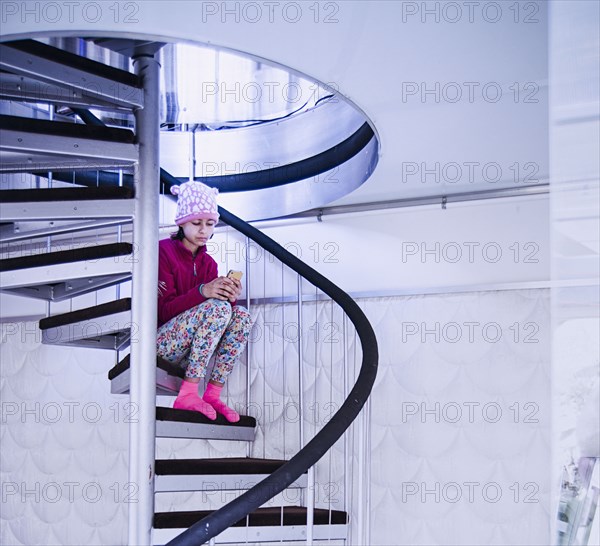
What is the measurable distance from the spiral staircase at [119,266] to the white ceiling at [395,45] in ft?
1.41

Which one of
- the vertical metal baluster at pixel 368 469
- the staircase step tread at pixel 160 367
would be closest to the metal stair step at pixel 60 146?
the staircase step tread at pixel 160 367

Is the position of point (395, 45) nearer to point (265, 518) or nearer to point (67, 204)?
point (67, 204)

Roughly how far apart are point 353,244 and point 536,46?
1.73 metres

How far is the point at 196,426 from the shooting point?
3.22 metres

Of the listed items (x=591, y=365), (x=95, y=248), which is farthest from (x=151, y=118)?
(x=591, y=365)

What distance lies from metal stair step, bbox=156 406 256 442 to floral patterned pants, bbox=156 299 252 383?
18 cm

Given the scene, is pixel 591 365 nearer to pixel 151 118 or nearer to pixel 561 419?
pixel 561 419

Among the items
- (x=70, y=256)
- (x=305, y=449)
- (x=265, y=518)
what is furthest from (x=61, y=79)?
(x=265, y=518)

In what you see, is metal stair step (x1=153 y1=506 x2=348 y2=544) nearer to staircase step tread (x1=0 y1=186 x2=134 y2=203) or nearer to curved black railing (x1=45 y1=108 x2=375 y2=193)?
staircase step tread (x1=0 y1=186 x2=134 y2=203)

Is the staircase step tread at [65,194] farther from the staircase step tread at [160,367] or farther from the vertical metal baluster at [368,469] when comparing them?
the vertical metal baluster at [368,469]

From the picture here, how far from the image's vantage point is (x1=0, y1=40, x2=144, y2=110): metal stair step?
2615 millimetres

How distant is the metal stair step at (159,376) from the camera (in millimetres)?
3109

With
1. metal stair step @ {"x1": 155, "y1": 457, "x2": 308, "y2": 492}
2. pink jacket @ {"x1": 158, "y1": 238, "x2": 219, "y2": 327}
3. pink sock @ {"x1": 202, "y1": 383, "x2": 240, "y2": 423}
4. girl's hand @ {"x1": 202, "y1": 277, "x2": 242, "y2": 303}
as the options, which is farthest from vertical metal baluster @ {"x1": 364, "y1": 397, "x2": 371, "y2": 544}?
pink jacket @ {"x1": 158, "y1": 238, "x2": 219, "y2": 327}

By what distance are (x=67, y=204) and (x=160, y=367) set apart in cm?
76
